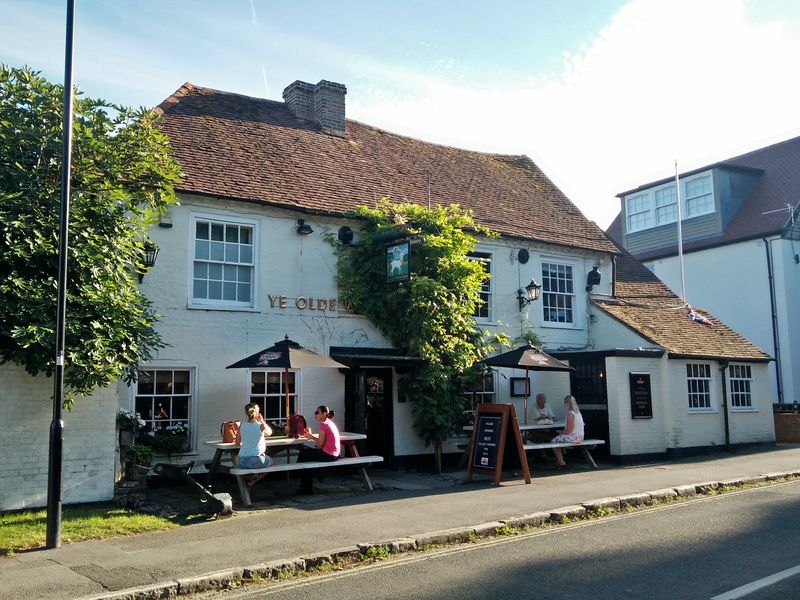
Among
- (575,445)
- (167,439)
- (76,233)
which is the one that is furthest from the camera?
(575,445)

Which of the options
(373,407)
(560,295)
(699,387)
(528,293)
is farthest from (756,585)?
(560,295)

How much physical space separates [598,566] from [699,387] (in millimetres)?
12460

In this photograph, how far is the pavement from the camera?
6.93m

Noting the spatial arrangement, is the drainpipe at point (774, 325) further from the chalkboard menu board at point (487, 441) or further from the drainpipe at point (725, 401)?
the chalkboard menu board at point (487, 441)

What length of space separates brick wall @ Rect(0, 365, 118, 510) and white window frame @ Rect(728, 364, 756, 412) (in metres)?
15.3

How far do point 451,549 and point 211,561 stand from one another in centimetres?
265

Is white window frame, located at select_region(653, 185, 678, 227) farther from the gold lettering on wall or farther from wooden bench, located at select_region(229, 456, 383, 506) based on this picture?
wooden bench, located at select_region(229, 456, 383, 506)

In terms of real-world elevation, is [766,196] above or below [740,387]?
above

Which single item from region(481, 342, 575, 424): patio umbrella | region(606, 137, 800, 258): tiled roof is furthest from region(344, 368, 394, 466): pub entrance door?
region(606, 137, 800, 258): tiled roof

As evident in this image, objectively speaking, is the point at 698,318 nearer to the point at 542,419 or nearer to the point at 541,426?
the point at 542,419

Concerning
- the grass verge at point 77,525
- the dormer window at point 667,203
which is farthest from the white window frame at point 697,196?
the grass verge at point 77,525

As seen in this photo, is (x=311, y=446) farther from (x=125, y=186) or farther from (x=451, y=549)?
(x=125, y=186)

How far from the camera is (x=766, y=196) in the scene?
2739cm

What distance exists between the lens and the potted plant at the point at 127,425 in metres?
11.5
